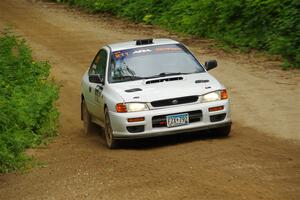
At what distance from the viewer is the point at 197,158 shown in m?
10.7

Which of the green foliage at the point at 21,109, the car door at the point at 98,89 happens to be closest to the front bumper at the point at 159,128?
the car door at the point at 98,89

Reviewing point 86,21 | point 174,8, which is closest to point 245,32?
point 174,8

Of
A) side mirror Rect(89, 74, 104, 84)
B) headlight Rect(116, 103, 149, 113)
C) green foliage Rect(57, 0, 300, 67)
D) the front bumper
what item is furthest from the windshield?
green foliage Rect(57, 0, 300, 67)

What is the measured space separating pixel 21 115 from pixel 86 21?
2051 centimetres

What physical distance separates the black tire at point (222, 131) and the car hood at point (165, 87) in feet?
2.12

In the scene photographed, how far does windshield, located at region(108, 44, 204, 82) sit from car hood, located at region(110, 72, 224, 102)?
0.24 m

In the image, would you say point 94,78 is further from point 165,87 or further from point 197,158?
point 197,158

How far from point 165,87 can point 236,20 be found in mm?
13895

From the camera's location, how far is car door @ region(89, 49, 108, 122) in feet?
43.8

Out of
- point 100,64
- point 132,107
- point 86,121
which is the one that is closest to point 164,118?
point 132,107

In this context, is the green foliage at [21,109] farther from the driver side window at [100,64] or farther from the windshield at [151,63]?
the windshield at [151,63]

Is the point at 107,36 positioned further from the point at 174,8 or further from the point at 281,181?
the point at 281,181

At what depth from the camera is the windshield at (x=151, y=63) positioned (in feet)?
43.2

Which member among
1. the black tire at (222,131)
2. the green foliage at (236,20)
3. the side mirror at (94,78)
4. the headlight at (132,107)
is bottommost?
the green foliage at (236,20)
